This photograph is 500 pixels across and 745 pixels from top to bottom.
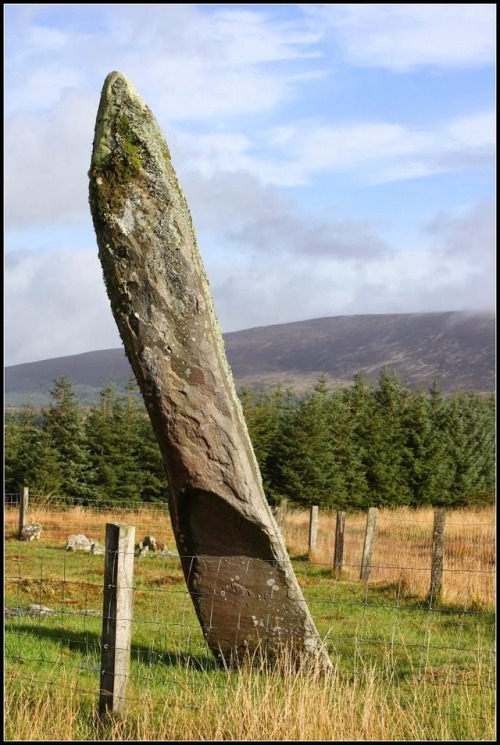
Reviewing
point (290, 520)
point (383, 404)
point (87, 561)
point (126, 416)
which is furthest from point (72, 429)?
point (87, 561)

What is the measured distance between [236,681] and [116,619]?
175 cm

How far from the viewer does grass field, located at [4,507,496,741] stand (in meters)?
5.94

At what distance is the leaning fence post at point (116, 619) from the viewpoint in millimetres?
6445

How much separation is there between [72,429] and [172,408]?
29268mm

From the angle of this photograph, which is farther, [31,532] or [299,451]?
[299,451]

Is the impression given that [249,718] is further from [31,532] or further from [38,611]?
[31,532]

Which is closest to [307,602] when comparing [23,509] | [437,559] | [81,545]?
[437,559]

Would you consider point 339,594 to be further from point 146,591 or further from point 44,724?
point 44,724

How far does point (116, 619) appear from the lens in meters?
6.50

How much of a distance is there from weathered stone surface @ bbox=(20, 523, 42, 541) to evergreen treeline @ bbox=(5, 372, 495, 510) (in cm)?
957

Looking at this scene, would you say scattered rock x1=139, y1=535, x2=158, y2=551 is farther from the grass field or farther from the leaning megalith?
the leaning megalith

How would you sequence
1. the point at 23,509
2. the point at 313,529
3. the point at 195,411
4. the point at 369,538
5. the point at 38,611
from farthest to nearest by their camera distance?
the point at 23,509, the point at 313,529, the point at 369,538, the point at 38,611, the point at 195,411

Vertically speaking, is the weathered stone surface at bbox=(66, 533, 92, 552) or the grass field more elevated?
the grass field

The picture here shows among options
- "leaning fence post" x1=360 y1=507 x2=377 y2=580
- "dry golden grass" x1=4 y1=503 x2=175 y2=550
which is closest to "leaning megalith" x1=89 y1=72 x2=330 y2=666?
"leaning fence post" x1=360 y1=507 x2=377 y2=580
